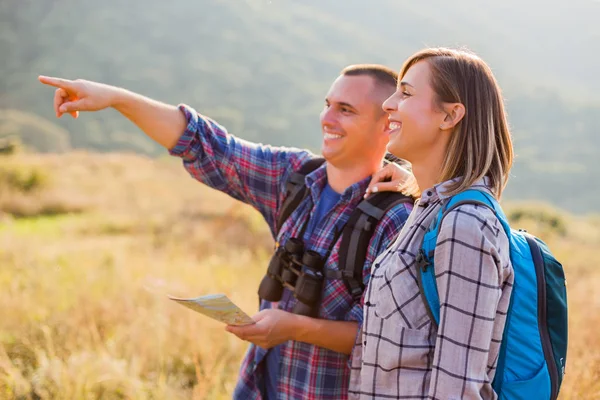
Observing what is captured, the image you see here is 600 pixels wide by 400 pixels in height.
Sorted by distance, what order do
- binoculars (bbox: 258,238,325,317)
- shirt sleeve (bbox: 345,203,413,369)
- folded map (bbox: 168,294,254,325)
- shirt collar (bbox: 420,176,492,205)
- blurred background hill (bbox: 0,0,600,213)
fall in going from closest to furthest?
shirt collar (bbox: 420,176,492,205) → folded map (bbox: 168,294,254,325) → shirt sleeve (bbox: 345,203,413,369) → binoculars (bbox: 258,238,325,317) → blurred background hill (bbox: 0,0,600,213)

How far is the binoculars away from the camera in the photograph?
2.21 m

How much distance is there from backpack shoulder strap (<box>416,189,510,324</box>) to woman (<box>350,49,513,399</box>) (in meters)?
0.02

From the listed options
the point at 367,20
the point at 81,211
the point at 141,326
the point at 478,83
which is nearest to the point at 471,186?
the point at 478,83

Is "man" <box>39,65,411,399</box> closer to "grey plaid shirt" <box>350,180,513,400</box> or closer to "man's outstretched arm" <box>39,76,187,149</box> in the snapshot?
"man's outstretched arm" <box>39,76,187,149</box>

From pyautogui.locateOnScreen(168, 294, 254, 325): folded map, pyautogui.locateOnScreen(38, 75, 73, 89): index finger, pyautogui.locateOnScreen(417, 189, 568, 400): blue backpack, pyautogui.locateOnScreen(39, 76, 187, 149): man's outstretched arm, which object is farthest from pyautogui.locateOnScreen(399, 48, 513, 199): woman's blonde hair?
pyautogui.locateOnScreen(38, 75, 73, 89): index finger

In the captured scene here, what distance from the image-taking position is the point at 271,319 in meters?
2.15

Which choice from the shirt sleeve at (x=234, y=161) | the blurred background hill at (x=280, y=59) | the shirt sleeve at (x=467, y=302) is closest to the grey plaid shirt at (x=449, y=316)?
the shirt sleeve at (x=467, y=302)

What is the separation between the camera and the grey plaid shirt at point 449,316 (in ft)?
4.67

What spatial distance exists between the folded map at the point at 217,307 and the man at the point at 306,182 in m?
0.09

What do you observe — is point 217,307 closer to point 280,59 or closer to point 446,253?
point 446,253

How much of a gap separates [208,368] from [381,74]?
2.11m

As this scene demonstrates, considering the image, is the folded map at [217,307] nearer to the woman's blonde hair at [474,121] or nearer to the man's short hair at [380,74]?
the woman's blonde hair at [474,121]

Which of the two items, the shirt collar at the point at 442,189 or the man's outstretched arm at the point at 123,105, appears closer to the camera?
the shirt collar at the point at 442,189

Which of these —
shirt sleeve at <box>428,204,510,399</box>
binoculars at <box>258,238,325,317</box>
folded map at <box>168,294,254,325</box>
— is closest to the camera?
shirt sleeve at <box>428,204,510,399</box>
